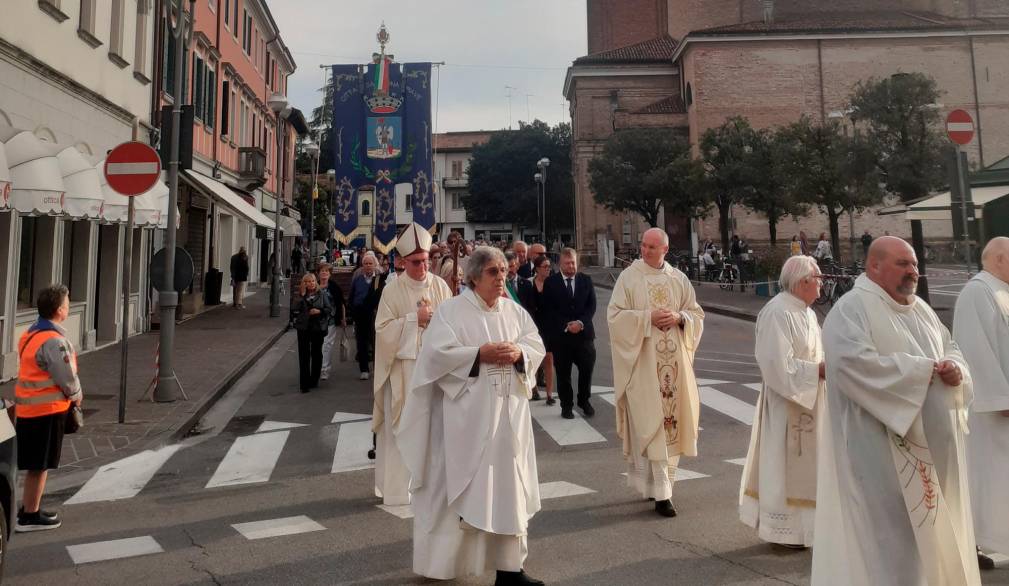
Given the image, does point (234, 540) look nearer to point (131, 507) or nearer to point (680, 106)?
A: point (131, 507)

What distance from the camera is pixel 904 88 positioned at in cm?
2455

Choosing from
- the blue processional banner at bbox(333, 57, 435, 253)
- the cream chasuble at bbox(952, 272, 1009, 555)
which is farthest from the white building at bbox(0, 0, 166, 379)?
the cream chasuble at bbox(952, 272, 1009, 555)

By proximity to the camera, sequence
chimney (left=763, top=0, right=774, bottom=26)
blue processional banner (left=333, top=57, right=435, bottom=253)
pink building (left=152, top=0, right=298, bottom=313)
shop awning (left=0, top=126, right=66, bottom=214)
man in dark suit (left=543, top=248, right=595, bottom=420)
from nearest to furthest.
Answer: man in dark suit (left=543, top=248, right=595, bottom=420), shop awning (left=0, top=126, right=66, bottom=214), blue processional banner (left=333, top=57, right=435, bottom=253), pink building (left=152, top=0, right=298, bottom=313), chimney (left=763, top=0, right=774, bottom=26)

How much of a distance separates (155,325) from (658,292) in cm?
1536

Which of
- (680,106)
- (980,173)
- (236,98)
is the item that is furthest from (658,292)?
(680,106)

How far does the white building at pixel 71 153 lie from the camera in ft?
35.6

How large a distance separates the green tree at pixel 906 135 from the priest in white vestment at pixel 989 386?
72.7 feet

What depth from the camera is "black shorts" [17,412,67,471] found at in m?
5.30

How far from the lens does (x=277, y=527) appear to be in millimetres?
5383

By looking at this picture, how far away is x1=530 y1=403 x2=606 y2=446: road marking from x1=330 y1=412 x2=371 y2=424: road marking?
7.16 ft

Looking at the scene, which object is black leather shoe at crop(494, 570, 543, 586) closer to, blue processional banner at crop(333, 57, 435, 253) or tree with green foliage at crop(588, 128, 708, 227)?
blue processional banner at crop(333, 57, 435, 253)

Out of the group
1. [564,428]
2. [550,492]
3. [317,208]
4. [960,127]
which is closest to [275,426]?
[564,428]

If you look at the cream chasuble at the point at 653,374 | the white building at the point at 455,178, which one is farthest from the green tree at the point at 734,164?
the white building at the point at 455,178

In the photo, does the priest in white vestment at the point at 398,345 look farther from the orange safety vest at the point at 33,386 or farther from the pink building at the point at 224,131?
the pink building at the point at 224,131
